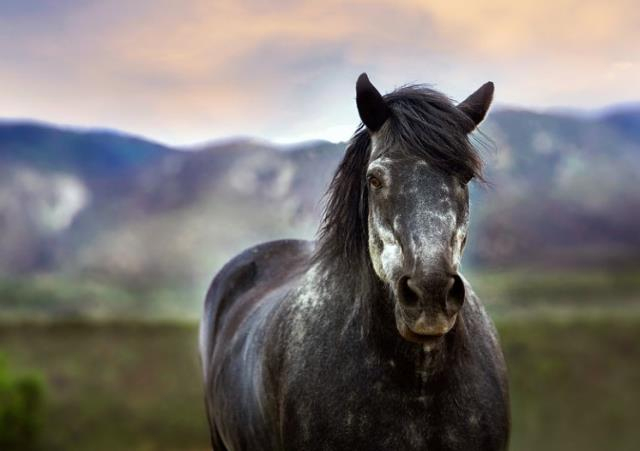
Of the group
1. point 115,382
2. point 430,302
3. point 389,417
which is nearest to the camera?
point 430,302

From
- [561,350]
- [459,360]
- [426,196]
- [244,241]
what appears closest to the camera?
[426,196]

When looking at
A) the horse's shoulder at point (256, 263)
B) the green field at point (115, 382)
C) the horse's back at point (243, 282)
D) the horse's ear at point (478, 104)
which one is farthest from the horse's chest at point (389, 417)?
the green field at point (115, 382)

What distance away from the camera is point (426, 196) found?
9.38ft

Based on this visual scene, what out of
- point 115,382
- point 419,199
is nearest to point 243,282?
point 419,199

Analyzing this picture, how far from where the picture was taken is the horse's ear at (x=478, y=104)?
3.40 m

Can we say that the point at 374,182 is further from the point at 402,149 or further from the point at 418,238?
the point at 418,238

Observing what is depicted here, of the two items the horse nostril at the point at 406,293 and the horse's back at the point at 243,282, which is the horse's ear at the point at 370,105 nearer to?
the horse nostril at the point at 406,293

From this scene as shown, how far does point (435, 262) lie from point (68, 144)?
1259 centimetres

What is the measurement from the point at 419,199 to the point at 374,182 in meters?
0.25

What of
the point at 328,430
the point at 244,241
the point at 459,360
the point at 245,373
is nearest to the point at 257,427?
the point at 245,373

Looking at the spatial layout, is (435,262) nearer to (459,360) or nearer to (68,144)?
(459,360)

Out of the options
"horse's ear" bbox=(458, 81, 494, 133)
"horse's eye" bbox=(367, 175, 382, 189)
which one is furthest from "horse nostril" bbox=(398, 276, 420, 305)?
"horse's ear" bbox=(458, 81, 494, 133)

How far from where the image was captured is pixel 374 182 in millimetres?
3039

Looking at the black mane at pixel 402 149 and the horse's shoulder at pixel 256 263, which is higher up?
the black mane at pixel 402 149
